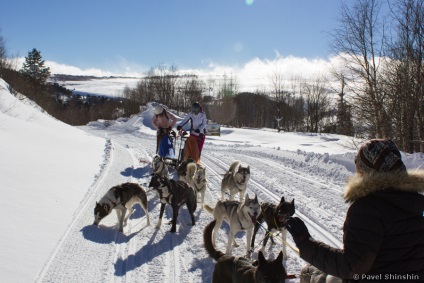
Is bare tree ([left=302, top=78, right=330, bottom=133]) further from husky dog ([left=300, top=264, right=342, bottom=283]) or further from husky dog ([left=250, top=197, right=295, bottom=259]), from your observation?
husky dog ([left=300, top=264, right=342, bottom=283])

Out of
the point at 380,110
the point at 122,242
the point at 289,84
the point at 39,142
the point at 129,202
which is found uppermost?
the point at 289,84

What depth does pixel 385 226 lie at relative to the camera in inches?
72.8

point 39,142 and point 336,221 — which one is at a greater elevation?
point 39,142

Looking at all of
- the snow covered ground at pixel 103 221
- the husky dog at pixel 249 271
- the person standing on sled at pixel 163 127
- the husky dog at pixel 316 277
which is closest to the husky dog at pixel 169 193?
the snow covered ground at pixel 103 221

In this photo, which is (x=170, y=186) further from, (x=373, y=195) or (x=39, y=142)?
(x=39, y=142)

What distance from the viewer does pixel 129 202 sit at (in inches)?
241

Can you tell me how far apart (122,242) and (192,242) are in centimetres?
113

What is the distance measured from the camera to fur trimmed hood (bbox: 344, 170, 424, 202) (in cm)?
189

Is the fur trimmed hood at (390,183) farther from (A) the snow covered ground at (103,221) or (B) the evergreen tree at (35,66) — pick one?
(B) the evergreen tree at (35,66)

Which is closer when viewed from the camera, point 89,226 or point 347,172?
point 89,226

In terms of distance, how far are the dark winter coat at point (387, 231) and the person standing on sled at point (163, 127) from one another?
9.34 meters

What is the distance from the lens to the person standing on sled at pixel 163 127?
11.0 metres

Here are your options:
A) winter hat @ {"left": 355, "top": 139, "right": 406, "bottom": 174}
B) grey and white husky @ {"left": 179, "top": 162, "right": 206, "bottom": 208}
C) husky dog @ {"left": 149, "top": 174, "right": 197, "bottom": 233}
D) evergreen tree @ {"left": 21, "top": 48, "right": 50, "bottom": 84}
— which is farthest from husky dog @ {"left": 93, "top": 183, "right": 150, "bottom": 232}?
evergreen tree @ {"left": 21, "top": 48, "right": 50, "bottom": 84}

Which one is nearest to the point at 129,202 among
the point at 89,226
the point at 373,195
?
the point at 89,226
